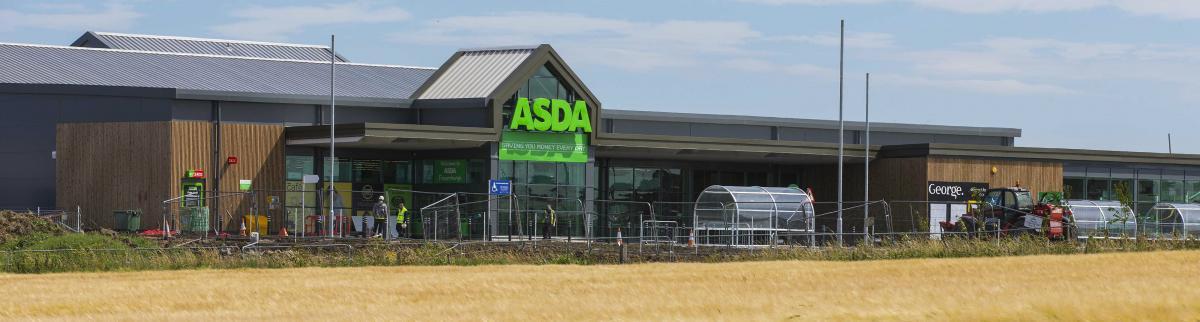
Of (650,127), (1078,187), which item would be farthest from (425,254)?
(1078,187)

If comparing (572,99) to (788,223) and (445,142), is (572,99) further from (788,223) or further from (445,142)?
(788,223)

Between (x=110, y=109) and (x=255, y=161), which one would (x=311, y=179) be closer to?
(x=255, y=161)

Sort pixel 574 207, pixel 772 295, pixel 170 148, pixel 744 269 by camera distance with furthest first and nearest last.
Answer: pixel 574 207
pixel 170 148
pixel 744 269
pixel 772 295

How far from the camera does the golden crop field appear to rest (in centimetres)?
2484

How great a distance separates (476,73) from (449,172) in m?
3.23

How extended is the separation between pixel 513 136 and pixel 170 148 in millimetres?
9997

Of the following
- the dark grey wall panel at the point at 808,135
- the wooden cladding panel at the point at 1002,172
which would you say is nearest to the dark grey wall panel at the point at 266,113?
the dark grey wall panel at the point at 808,135

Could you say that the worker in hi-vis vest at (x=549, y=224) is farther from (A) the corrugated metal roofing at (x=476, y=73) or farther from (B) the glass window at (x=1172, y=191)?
(B) the glass window at (x=1172, y=191)

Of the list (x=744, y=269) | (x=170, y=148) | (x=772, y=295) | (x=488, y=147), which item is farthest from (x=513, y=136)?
(x=772, y=295)

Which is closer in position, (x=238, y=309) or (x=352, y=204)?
(x=238, y=309)

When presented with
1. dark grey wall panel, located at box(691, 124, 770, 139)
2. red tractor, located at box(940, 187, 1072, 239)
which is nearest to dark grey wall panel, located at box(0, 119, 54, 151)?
dark grey wall panel, located at box(691, 124, 770, 139)

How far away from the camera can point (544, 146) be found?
55.5m

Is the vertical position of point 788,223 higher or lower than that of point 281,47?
lower

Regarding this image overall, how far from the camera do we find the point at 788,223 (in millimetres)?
53219
